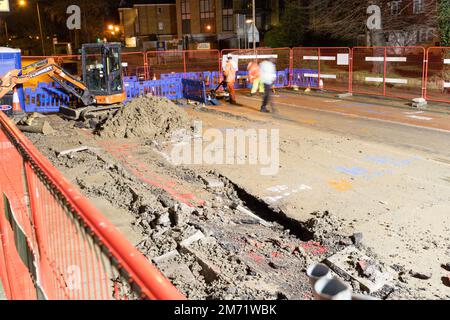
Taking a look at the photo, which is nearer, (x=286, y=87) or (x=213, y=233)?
(x=213, y=233)

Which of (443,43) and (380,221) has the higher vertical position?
(443,43)

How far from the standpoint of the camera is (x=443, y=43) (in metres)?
22.8

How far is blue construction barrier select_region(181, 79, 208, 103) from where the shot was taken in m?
18.7

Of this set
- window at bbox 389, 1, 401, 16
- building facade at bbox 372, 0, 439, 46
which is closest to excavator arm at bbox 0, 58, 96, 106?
building facade at bbox 372, 0, 439, 46

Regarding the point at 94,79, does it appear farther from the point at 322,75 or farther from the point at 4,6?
the point at 322,75

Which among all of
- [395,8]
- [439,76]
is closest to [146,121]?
[439,76]

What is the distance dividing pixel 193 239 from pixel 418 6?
2614cm

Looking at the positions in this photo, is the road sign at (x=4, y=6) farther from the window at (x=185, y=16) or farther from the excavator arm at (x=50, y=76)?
the window at (x=185, y=16)

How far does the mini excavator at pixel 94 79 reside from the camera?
51.1 feet

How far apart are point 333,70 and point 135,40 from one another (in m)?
49.3

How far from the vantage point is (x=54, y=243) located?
3373mm
